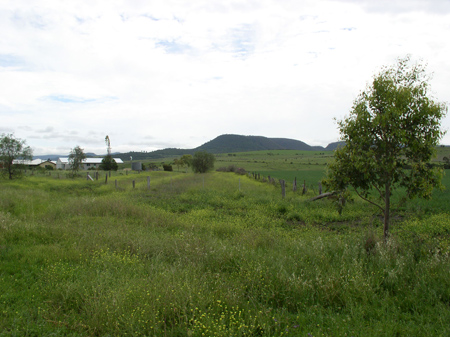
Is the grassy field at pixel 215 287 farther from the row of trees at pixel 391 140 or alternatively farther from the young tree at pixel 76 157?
the young tree at pixel 76 157

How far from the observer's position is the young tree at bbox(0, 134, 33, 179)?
100 feet

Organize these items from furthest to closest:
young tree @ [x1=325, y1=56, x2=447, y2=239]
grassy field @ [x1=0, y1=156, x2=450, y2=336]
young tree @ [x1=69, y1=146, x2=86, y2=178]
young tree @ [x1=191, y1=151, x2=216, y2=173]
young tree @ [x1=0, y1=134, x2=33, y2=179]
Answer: young tree @ [x1=191, y1=151, x2=216, y2=173]
young tree @ [x1=69, y1=146, x2=86, y2=178]
young tree @ [x1=0, y1=134, x2=33, y2=179]
young tree @ [x1=325, y1=56, x2=447, y2=239]
grassy field @ [x1=0, y1=156, x2=450, y2=336]

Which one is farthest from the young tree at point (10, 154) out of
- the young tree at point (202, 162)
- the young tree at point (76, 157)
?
the young tree at point (202, 162)

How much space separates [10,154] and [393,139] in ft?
122

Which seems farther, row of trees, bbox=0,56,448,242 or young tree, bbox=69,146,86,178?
young tree, bbox=69,146,86,178

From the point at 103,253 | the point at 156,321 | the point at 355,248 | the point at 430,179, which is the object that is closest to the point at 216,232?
the point at 103,253

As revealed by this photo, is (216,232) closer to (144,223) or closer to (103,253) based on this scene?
(144,223)

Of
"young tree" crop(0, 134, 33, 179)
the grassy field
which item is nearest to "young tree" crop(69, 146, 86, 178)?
"young tree" crop(0, 134, 33, 179)

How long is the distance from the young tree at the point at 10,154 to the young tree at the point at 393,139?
35643 millimetres

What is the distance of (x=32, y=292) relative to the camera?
5.19 metres

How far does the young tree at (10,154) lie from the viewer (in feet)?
100

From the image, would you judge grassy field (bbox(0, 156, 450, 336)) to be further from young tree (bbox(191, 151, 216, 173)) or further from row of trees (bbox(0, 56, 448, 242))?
young tree (bbox(191, 151, 216, 173))

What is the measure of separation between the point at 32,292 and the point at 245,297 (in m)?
4.01

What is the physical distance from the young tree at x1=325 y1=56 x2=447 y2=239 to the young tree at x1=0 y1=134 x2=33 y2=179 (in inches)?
1403
